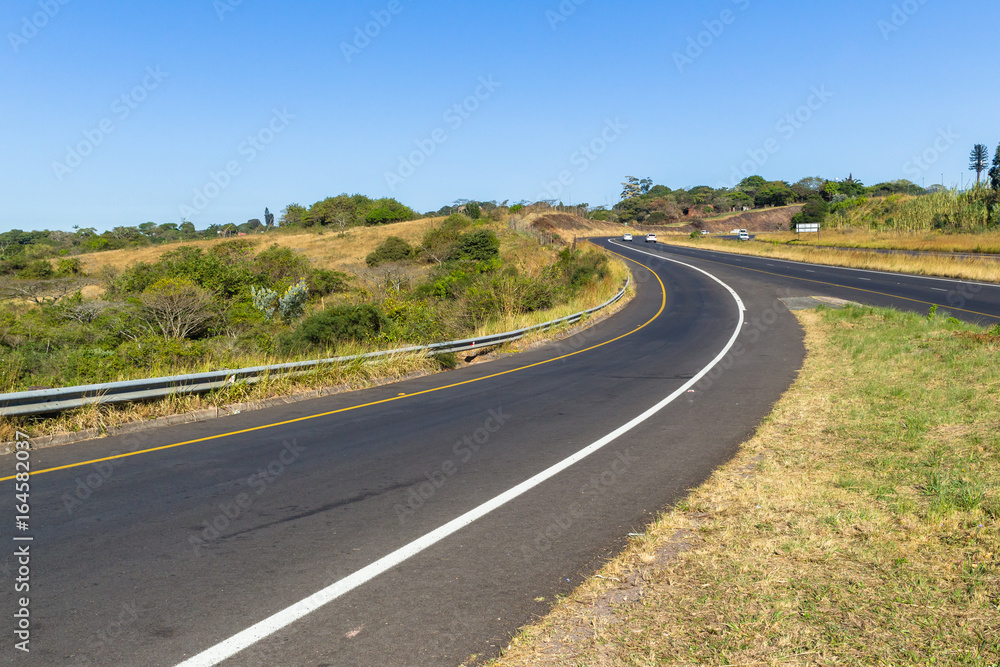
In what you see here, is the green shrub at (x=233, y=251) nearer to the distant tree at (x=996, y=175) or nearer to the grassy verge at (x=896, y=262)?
the grassy verge at (x=896, y=262)

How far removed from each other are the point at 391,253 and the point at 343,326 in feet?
128

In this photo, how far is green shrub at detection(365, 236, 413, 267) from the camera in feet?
182

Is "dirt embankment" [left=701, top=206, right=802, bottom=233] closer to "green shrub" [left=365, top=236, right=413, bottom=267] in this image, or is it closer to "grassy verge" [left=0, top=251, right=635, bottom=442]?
"green shrub" [left=365, top=236, right=413, bottom=267]

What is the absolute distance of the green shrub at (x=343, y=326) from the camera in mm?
17844

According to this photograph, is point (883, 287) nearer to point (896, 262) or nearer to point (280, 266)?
point (896, 262)

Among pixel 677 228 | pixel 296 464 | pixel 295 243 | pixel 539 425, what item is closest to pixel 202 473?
pixel 296 464

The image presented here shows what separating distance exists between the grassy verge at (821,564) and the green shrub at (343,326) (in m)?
12.7

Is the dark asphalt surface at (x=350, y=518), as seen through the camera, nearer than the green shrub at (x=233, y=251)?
Yes

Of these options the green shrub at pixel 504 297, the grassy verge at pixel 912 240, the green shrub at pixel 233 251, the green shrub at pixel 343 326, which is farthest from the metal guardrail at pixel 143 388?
the grassy verge at pixel 912 240

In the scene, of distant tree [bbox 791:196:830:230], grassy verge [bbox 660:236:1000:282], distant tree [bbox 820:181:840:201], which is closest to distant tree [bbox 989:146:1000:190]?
grassy verge [bbox 660:236:1000:282]

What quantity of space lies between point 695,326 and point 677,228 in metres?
108

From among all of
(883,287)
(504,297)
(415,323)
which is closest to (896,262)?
(883,287)

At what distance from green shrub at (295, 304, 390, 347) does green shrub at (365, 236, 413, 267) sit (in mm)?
35659

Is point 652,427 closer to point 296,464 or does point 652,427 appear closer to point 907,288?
point 296,464
